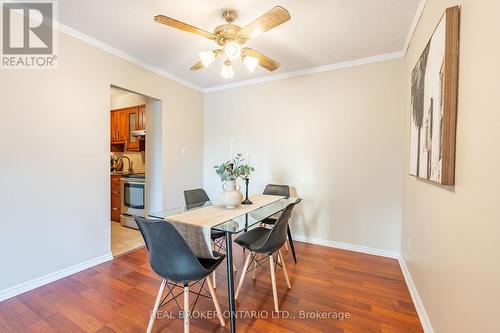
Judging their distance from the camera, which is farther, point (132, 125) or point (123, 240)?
point (132, 125)

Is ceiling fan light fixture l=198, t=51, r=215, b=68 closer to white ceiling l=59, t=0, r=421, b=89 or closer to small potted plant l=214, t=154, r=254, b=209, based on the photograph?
white ceiling l=59, t=0, r=421, b=89

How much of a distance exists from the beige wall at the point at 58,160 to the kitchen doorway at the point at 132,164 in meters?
0.38

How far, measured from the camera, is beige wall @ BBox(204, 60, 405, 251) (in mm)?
2762

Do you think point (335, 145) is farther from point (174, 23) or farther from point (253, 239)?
point (174, 23)

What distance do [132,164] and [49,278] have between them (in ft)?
9.56

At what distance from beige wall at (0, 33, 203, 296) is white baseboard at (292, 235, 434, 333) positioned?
8.72ft

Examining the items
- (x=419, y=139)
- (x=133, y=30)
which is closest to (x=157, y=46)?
(x=133, y=30)

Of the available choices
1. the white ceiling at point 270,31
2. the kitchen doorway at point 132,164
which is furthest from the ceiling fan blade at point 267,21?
the kitchen doorway at point 132,164

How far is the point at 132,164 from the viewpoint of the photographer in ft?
15.7

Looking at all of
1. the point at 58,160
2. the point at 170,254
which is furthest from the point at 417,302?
the point at 58,160

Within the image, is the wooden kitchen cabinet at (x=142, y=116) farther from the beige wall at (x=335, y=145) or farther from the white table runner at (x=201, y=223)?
the white table runner at (x=201, y=223)

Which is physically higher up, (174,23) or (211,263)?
(174,23)

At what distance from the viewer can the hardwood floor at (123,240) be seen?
2969mm

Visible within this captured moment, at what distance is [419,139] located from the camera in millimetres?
1763
